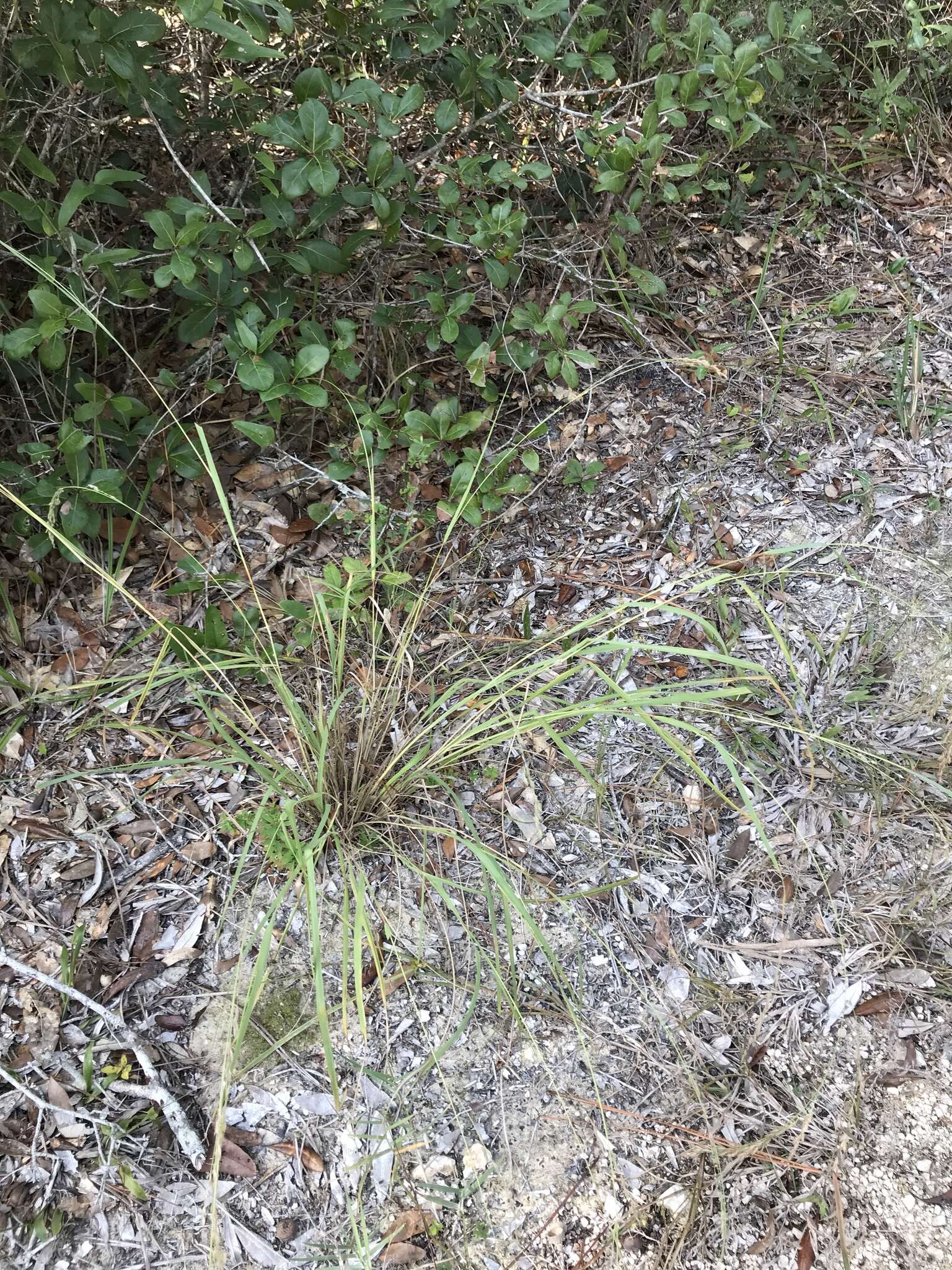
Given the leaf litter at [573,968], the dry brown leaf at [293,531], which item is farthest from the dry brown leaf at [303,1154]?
the dry brown leaf at [293,531]

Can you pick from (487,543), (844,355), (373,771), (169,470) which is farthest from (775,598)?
(169,470)

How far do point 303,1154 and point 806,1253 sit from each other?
0.84 meters

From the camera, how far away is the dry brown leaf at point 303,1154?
4.84 ft

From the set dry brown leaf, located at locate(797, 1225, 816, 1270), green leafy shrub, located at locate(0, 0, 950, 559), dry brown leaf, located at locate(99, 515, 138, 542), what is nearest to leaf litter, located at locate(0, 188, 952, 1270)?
dry brown leaf, located at locate(797, 1225, 816, 1270)

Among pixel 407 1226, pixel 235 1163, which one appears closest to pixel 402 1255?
pixel 407 1226

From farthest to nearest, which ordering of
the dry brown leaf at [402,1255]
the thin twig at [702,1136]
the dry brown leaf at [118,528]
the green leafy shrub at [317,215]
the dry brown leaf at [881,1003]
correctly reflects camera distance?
1. the dry brown leaf at [118,528]
2. the green leafy shrub at [317,215]
3. the dry brown leaf at [881,1003]
4. the thin twig at [702,1136]
5. the dry brown leaf at [402,1255]

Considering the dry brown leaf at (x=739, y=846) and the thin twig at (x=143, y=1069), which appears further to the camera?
the dry brown leaf at (x=739, y=846)

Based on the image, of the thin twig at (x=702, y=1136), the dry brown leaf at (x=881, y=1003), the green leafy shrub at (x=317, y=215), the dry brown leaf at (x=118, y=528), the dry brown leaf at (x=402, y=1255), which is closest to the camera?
the dry brown leaf at (x=402, y=1255)

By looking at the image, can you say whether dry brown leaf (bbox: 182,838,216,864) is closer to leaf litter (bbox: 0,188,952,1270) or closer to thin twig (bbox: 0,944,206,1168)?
leaf litter (bbox: 0,188,952,1270)

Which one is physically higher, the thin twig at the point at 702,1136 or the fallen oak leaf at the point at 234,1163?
the fallen oak leaf at the point at 234,1163

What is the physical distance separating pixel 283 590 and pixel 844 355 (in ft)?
5.95

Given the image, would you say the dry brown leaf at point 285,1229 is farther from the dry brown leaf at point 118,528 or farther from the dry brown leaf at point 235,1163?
the dry brown leaf at point 118,528

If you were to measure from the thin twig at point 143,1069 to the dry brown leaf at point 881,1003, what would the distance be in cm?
120

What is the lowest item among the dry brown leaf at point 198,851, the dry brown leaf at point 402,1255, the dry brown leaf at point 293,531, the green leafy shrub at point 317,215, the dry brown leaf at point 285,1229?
the dry brown leaf at point 402,1255
